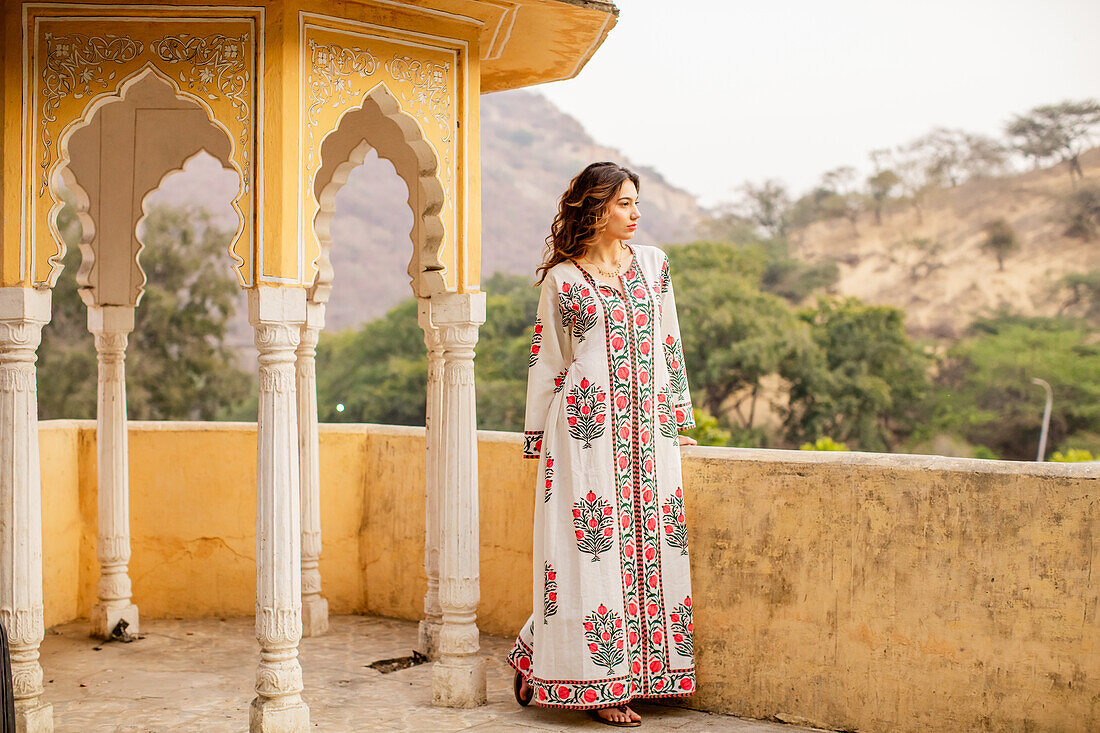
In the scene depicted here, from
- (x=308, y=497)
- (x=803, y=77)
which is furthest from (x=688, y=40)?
(x=308, y=497)

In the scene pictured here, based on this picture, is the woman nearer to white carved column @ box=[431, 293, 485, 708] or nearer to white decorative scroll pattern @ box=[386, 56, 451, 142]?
white carved column @ box=[431, 293, 485, 708]

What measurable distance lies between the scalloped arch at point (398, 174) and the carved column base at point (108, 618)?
6.19 feet

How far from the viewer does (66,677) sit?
4.87 meters

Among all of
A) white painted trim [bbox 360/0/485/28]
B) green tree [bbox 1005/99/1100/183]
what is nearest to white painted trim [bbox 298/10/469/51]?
white painted trim [bbox 360/0/485/28]

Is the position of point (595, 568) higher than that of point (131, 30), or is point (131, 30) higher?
point (131, 30)

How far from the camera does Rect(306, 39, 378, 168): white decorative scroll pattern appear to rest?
157 inches

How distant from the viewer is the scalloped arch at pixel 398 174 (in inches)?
173

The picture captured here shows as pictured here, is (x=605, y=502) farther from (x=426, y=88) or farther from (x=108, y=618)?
(x=108, y=618)

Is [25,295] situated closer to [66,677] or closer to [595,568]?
[66,677]

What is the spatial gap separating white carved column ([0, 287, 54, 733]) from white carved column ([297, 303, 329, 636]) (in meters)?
1.71

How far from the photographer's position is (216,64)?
395 cm

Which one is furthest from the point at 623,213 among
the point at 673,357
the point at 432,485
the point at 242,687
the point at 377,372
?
the point at 377,372

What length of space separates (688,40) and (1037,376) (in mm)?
20252

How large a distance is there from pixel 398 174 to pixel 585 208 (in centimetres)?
114
